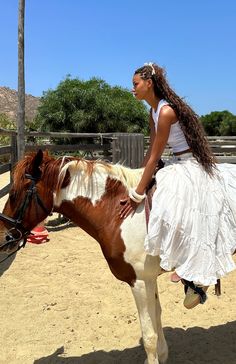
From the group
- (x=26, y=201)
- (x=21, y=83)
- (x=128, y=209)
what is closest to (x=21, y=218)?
(x=26, y=201)

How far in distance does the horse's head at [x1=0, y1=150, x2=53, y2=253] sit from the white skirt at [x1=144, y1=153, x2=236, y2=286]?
74 cm

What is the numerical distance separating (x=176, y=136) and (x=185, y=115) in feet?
0.53

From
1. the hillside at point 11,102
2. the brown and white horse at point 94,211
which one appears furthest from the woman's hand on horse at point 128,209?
the hillside at point 11,102

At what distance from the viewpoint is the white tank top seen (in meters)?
2.60

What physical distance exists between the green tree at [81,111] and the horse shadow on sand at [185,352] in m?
16.7

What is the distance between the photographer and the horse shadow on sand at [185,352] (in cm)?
323

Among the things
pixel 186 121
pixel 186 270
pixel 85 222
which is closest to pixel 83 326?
pixel 85 222

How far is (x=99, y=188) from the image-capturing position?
279cm

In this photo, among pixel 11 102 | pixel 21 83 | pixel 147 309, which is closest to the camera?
pixel 147 309

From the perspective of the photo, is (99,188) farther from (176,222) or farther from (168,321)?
(168,321)

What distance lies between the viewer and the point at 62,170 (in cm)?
272

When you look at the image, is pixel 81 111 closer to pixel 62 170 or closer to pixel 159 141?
pixel 62 170

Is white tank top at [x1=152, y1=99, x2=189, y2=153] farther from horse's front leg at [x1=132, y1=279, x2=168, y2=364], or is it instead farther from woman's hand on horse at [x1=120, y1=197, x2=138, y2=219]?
horse's front leg at [x1=132, y1=279, x2=168, y2=364]

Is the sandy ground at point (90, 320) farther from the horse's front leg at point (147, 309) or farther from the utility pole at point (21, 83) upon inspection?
the utility pole at point (21, 83)
